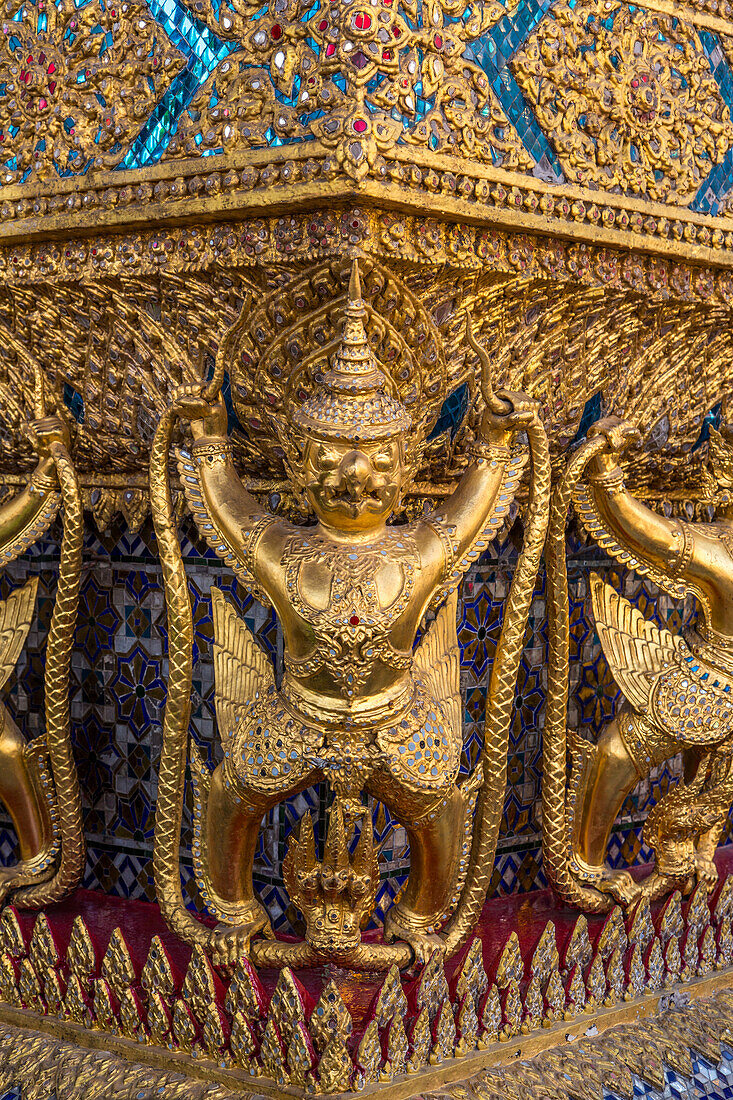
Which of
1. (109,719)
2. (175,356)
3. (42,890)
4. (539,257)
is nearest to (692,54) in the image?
(539,257)

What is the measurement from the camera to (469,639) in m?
2.74

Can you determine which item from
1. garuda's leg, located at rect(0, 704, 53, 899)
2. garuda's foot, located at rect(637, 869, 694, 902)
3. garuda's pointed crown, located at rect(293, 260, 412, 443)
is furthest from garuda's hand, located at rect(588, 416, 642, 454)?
garuda's leg, located at rect(0, 704, 53, 899)

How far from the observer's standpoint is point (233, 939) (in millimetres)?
2318

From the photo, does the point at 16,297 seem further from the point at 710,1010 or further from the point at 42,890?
the point at 710,1010

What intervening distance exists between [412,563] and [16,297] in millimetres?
1083

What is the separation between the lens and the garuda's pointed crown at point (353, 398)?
2.06 m

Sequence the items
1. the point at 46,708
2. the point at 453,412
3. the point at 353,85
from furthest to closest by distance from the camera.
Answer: the point at 46,708, the point at 453,412, the point at 353,85

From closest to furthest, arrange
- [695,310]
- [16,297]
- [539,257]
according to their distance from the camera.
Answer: [539,257], [16,297], [695,310]

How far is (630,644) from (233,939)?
108cm

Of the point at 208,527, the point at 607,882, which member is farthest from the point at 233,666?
the point at 607,882

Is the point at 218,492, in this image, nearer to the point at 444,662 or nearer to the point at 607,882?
the point at 444,662

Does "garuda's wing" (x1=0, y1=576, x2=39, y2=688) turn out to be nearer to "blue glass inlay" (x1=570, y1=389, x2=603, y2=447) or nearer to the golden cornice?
the golden cornice

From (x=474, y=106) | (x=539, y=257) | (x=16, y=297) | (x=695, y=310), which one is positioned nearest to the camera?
(x=474, y=106)

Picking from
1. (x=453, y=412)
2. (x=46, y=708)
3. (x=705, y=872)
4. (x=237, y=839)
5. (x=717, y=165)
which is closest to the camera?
(x=237, y=839)
